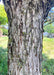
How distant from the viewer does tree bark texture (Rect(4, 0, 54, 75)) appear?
1.72m

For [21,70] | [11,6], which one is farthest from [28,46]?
[11,6]

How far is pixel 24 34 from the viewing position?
68.4 inches

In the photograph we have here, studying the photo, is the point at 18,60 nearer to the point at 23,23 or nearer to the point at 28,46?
the point at 28,46

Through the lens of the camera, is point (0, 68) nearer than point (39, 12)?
No

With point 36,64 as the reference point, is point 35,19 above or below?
above

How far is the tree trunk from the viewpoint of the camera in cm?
172

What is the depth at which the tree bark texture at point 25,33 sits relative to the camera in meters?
1.72

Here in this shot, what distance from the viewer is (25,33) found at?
5.69 feet

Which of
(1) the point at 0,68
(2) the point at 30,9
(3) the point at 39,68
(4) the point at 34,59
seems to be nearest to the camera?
(2) the point at 30,9

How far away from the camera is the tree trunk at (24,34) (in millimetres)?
1720

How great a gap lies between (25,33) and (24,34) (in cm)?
2

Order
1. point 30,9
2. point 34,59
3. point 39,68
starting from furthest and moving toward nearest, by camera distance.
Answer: point 39,68 → point 34,59 → point 30,9

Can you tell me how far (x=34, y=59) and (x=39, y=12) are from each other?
2.55ft

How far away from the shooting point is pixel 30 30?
1.75 metres
